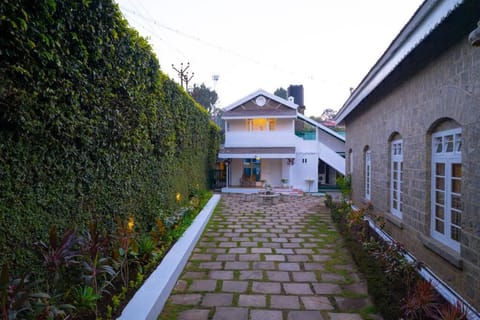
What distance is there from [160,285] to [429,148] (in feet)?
15.4

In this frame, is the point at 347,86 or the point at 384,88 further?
the point at 347,86

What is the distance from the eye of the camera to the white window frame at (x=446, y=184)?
3740mm

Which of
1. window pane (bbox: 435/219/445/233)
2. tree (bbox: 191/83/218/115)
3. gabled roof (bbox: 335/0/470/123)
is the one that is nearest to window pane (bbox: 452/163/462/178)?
window pane (bbox: 435/219/445/233)

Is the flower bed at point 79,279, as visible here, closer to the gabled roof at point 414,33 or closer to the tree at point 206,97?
the gabled roof at point 414,33

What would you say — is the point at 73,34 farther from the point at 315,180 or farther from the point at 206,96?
the point at 206,96

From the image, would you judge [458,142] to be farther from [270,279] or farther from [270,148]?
[270,148]

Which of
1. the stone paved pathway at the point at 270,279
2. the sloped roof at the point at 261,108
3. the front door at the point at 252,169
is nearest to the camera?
the stone paved pathway at the point at 270,279

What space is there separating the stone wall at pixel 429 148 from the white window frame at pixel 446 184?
88 millimetres

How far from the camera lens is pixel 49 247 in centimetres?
258

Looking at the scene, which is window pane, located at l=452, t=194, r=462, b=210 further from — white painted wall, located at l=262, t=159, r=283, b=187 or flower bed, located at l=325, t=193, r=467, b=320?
white painted wall, located at l=262, t=159, r=283, b=187

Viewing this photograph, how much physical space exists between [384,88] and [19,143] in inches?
280

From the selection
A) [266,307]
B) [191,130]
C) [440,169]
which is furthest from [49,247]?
[191,130]

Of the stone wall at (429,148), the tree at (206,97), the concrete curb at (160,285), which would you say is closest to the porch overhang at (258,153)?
the stone wall at (429,148)

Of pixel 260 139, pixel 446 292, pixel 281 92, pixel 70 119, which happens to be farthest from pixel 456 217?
pixel 281 92
